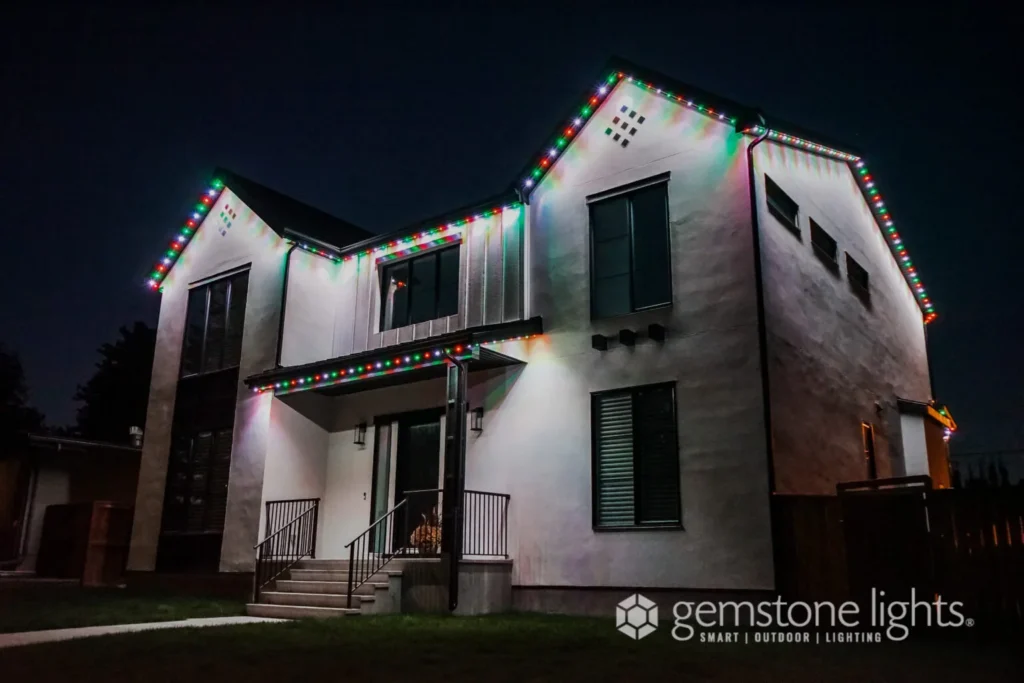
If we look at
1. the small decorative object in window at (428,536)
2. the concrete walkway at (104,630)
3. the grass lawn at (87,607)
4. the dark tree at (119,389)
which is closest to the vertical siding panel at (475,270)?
the small decorative object in window at (428,536)

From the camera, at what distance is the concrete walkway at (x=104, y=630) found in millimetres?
8858

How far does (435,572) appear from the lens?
11039mm

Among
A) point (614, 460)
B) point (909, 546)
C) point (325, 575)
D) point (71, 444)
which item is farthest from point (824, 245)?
point (71, 444)

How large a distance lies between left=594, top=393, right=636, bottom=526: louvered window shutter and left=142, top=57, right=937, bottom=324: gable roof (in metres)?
3.97

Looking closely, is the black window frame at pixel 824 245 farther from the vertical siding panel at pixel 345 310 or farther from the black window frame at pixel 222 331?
the black window frame at pixel 222 331

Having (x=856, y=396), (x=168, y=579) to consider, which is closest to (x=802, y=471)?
(x=856, y=396)

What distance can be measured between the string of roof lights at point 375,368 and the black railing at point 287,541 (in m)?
1.93

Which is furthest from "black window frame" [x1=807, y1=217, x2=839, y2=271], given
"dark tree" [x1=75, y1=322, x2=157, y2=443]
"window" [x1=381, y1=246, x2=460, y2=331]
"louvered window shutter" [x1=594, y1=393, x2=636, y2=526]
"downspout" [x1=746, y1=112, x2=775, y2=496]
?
"dark tree" [x1=75, y1=322, x2=157, y2=443]

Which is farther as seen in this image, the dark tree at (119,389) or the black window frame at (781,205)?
the dark tree at (119,389)

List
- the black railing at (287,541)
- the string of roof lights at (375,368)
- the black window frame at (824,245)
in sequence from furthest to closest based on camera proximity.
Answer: the black railing at (287,541) < the black window frame at (824,245) < the string of roof lights at (375,368)

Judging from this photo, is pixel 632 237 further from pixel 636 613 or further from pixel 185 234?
pixel 185 234

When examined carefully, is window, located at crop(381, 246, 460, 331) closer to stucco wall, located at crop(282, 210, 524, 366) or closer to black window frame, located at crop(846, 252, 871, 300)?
stucco wall, located at crop(282, 210, 524, 366)

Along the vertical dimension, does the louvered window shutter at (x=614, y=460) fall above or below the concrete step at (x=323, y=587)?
above

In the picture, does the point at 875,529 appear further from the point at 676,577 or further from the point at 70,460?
the point at 70,460
